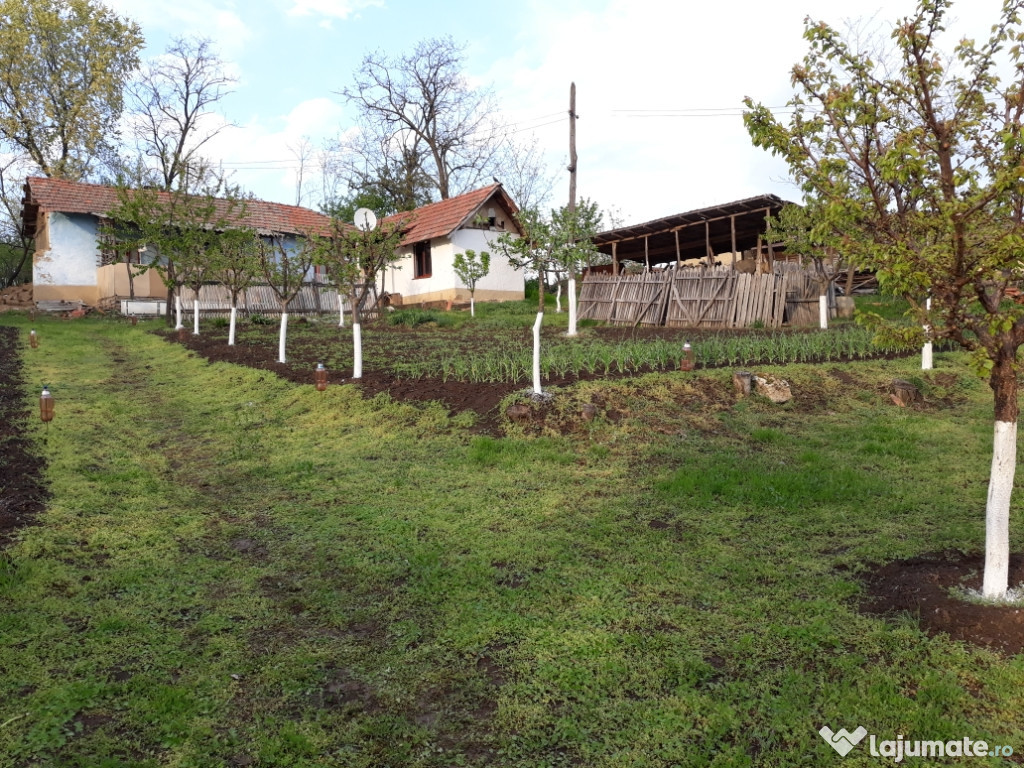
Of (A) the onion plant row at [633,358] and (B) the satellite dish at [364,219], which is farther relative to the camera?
Result: (B) the satellite dish at [364,219]

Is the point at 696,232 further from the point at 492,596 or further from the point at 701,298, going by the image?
the point at 492,596

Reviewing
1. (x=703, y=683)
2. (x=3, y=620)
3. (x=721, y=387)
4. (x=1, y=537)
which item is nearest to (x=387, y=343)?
(x=721, y=387)

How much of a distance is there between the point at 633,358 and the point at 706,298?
33.4ft

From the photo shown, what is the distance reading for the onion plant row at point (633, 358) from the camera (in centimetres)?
979

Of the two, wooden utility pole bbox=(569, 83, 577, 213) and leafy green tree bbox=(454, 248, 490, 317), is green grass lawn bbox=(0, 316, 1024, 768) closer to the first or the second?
wooden utility pole bbox=(569, 83, 577, 213)

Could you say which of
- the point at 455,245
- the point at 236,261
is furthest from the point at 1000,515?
the point at 455,245

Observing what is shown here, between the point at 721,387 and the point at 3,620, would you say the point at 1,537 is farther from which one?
the point at 721,387

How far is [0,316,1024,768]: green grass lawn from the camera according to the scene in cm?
296

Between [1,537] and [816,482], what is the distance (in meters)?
6.15

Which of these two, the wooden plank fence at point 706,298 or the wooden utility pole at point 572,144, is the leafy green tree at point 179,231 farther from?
the wooden plank fence at point 706,298

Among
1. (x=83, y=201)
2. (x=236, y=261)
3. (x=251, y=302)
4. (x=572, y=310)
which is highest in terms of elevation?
(x=83, y=201)

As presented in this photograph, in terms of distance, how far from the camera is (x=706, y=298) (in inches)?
778

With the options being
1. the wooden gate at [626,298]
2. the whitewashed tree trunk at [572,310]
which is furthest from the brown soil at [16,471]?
the wooden gate at [626,298]

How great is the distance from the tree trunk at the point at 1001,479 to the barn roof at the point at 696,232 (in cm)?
1708
